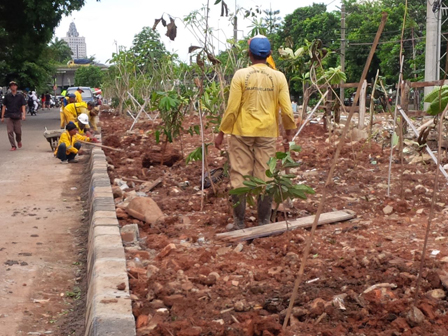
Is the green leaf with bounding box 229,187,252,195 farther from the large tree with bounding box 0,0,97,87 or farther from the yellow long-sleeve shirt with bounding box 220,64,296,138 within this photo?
the large tree with bounding box 0,0,97,87

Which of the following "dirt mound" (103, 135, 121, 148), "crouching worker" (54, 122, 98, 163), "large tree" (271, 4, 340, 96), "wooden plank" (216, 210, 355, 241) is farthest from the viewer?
"large tree" (271, 4, 340, 96)

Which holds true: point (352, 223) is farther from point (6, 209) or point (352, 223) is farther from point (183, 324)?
point (6, 209)

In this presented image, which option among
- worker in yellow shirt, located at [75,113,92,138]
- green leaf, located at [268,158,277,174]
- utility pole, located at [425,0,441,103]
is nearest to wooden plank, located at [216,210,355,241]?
green leaf, located at [268,158,277,174]

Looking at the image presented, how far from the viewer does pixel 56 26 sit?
2752cm

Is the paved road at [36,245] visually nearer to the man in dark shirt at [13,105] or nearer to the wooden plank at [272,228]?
the wooden plank at [272,228]

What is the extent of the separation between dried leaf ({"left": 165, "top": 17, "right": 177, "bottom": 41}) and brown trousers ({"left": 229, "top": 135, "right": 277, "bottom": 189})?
1.46 m

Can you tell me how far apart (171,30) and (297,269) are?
3.16 metres

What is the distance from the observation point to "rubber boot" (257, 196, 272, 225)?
228 inches

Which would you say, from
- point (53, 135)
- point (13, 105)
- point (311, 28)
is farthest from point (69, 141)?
point (311, 28)

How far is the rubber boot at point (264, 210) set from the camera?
228 inches

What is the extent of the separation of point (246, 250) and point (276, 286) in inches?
44.5

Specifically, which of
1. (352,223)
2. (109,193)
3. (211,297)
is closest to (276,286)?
(211,297)

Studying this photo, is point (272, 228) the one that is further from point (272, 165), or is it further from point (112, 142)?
point (112, 142)

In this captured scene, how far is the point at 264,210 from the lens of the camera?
5816 millimetres
